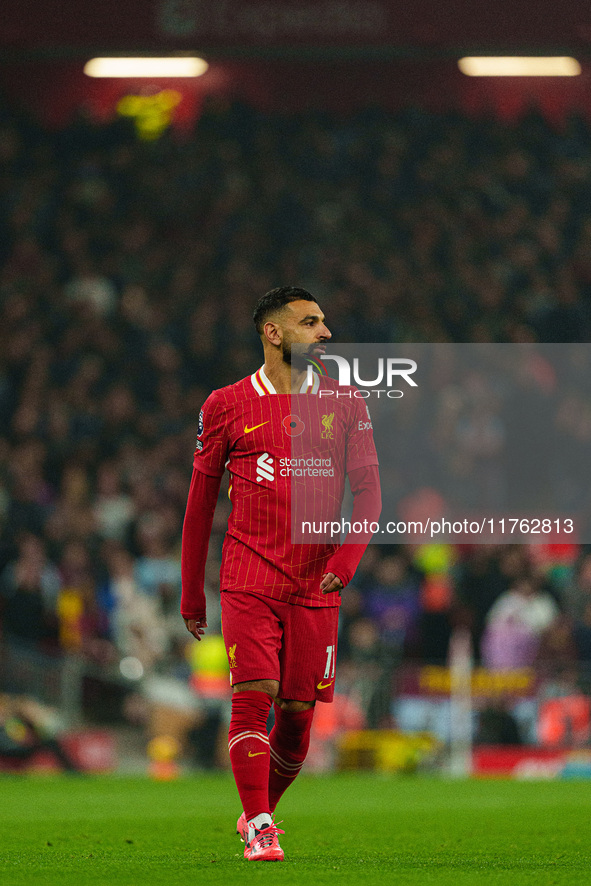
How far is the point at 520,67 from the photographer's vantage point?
61.2 feet

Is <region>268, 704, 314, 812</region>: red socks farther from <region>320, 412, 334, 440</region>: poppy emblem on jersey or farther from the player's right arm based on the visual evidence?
<region>320, 412, 334, 440</region>: poppy emblem on jersey

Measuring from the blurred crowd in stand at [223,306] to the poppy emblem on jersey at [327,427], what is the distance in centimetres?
614

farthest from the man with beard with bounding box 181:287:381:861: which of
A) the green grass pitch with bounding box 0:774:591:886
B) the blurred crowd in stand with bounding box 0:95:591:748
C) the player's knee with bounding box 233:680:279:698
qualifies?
the blurred crowd in stand with bounding box 0:95:591:748

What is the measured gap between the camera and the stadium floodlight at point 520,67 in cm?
1852

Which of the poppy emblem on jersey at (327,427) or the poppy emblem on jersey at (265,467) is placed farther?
the poppy emblem on jersey at (327,427)

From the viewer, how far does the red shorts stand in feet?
15.6

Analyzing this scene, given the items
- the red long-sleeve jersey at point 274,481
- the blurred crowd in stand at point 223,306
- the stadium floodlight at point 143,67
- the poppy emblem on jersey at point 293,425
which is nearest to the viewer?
the red long-sleeve jersey at point 274,481

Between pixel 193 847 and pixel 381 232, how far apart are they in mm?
12908

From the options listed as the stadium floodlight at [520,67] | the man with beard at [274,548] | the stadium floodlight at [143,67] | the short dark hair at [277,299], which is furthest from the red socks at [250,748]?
the stadium floodlight at [520,67]

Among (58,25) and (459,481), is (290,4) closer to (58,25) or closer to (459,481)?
(58,25)

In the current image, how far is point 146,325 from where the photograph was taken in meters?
15.9

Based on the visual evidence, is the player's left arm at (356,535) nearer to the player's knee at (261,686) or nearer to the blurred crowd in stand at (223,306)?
the player's knee at (261,686)

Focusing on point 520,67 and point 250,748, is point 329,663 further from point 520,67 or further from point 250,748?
point 520,67

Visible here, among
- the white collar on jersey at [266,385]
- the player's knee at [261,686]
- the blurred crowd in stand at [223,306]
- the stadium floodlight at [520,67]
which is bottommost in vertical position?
the player's knee at [261,686]
